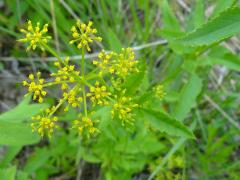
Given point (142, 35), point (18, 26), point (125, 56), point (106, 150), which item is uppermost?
point (18, 26)

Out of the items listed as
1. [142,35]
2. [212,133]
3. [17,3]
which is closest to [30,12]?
[17,3]

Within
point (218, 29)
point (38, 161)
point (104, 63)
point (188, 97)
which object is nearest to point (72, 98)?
point (104, 63)

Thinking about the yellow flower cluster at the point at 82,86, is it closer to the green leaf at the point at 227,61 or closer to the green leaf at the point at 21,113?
the green leaf at the point at 21,113

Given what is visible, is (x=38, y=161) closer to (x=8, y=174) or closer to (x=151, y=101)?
(x=8, y=174)

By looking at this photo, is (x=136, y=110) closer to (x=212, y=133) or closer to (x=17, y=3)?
(x=212, y=133)

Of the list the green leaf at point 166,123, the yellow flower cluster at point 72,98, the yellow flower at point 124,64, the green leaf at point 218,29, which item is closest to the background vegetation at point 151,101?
the green leaf at point 166,123

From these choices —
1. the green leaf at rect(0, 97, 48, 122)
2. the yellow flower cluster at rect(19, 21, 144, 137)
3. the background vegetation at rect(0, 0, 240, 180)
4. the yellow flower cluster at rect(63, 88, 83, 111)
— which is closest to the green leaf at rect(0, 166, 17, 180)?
the background vegetation at rect(0, 0, 240, 180)
